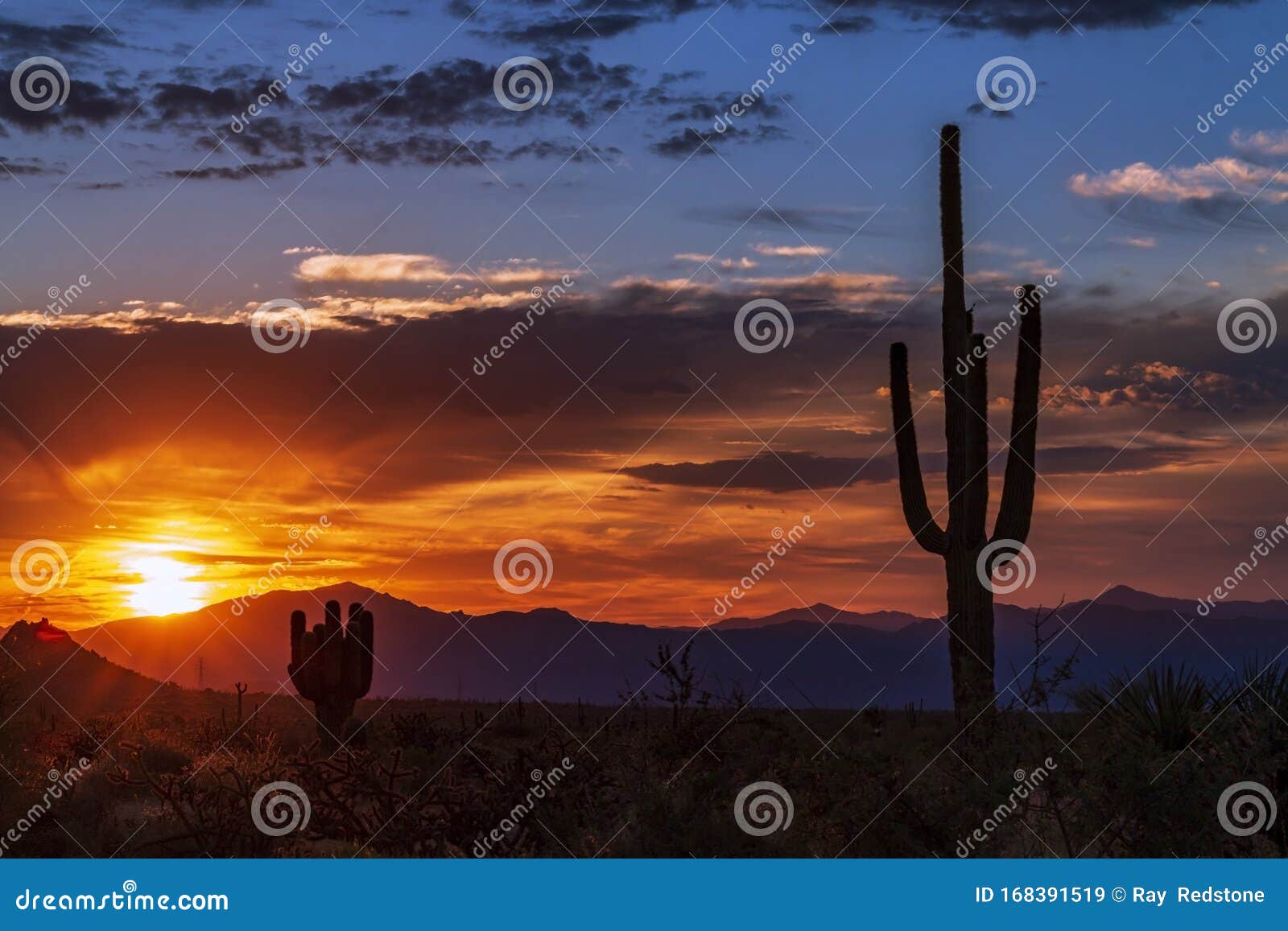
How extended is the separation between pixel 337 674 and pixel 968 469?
12.2 m

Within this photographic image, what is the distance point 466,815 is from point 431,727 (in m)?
12.5

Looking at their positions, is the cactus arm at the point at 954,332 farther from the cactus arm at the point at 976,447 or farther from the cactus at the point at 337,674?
the cactus at the point at 337,674

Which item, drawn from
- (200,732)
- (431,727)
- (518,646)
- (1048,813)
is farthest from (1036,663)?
(518,646)

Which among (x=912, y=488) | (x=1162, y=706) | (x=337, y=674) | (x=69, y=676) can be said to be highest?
(x=69, y=676)

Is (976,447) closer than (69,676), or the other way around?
(976,447)

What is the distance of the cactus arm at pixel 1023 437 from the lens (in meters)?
16.3

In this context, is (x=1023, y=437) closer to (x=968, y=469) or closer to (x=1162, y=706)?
(x=968, y=469)

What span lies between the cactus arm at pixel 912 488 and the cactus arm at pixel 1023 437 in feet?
2.54

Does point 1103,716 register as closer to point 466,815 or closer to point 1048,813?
point 1048,813

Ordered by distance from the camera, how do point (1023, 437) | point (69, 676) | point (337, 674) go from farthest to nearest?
1. point (69, 676)
2. point (337, 674)
3. point (1023, 437)

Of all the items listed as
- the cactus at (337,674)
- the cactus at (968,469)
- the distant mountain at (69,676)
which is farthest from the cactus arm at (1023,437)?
the distant mountain at (69,676)

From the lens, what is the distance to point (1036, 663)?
11.6m

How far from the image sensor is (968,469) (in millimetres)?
16656

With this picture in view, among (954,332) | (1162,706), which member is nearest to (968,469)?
(954,332)
